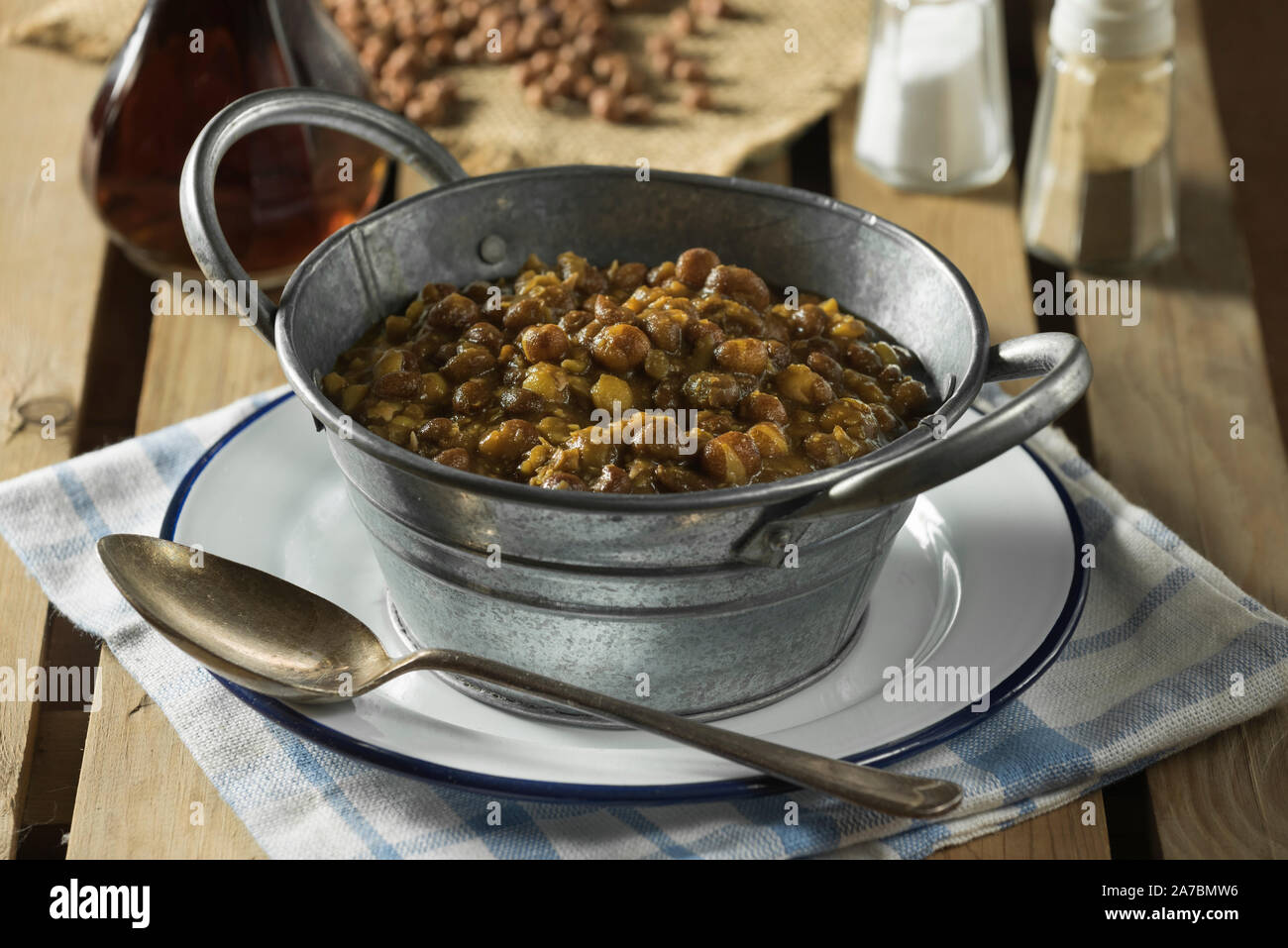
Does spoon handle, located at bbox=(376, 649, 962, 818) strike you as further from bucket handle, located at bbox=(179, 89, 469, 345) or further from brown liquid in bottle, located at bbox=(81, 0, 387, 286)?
brown liquid in bottle, located at bbox=(81, 0, 387, 286)

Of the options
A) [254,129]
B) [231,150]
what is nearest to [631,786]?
[254,129]

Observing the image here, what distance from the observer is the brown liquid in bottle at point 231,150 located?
7.23 feet

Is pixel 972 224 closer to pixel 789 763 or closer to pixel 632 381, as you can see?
pixel 632 381

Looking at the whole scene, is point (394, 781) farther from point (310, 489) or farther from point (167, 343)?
point (167, 343)

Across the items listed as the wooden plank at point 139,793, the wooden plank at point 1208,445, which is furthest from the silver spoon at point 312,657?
the wooden plank at point 1208,445

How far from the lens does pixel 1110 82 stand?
228cm

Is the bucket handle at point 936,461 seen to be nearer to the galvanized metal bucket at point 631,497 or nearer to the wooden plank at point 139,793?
the galvanized metal bucket at point 631,497

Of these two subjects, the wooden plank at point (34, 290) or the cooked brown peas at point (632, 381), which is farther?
the wooden plank at point (34, 290)

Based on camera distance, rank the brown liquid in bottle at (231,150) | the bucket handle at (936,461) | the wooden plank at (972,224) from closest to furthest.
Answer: the bucket handle at (936,461) → the brown liquid in bottle at (231,150) → the wooden plank at (972,224)

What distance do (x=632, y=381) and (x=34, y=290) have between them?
132 cm

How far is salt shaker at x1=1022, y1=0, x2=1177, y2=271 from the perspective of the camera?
7.34 ft

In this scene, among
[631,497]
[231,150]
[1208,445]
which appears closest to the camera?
[631,497]

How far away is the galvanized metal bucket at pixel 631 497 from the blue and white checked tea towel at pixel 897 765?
0.49 feet

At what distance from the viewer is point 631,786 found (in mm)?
1304
